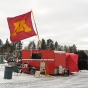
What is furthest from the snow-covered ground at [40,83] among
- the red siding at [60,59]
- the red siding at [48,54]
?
the red siding at [60,59]

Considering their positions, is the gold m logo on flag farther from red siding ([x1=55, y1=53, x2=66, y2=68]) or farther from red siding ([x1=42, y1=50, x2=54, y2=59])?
red siding ([x1=55, y1=53, x2=66, y2=68])

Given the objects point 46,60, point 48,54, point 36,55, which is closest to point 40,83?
point 46,60

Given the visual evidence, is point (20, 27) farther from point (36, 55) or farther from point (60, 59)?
point (60, 59)

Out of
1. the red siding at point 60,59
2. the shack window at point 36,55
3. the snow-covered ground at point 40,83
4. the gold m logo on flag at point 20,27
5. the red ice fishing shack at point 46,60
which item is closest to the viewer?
the snow-covered ground at point 40,83

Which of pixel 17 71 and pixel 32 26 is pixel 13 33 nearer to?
pixel 32 26

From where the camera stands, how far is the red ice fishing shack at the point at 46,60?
22.3 m

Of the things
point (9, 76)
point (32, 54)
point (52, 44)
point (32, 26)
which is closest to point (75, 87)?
point (9, 76)

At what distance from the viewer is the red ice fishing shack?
22.3 m

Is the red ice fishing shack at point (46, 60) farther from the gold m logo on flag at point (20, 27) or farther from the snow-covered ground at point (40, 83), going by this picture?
the snow-covered ground at point (40, 83)

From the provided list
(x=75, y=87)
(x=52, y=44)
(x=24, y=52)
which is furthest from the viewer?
(x=52, y=44)

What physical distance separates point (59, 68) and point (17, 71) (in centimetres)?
429

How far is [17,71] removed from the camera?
23.6 meters

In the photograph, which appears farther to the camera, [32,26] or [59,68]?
[59,68]

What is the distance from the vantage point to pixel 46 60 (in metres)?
22.3
